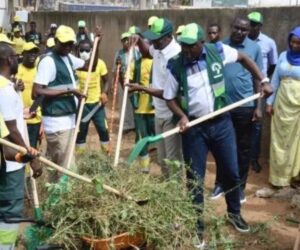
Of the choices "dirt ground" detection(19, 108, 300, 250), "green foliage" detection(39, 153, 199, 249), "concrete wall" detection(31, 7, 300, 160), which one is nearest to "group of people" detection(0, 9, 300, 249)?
"dirt ground" detection(19, 108, 300, 250)

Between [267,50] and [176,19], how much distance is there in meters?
3.58

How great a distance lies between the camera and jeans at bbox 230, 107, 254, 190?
19.2 ft

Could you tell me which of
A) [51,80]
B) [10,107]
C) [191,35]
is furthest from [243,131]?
[10,107]

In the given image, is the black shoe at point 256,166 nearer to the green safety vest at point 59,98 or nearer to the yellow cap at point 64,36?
the green safety vest at point 59,98

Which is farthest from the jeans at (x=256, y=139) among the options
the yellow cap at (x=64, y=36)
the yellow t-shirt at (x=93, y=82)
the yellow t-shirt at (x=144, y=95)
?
the yellow cap at (x=64, y=36)

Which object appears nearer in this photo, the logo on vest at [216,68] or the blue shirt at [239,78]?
the logo on vest at [216,68]

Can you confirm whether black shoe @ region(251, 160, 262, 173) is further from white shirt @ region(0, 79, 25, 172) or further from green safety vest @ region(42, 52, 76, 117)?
white shirt @ region(0, 79, 25, 172)

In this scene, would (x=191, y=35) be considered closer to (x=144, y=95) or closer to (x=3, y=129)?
(x=3, y=129)

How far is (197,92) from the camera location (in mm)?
4527

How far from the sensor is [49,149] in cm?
565

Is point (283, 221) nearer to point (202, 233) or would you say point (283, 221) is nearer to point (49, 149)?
point (202, 233)

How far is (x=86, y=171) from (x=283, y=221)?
2.48m

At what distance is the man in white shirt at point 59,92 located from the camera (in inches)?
205

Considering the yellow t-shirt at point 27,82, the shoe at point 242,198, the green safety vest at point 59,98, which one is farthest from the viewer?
the yellow t-shirt at point 27,82
